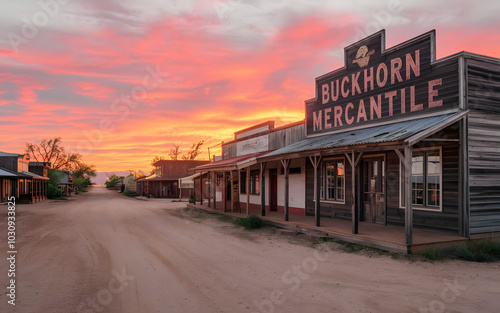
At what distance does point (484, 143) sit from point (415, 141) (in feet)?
9.43

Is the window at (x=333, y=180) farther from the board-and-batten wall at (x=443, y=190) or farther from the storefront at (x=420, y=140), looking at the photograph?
the board-and-batten wall at (x=443, y=190)

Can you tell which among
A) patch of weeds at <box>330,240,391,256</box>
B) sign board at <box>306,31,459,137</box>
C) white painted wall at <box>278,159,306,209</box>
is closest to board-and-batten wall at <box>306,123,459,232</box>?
sign board at <box>306,31,459,137</box>

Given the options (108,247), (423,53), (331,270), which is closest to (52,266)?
(108,247)

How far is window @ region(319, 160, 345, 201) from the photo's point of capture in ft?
44.7

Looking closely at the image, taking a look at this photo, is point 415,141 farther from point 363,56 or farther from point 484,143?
point 363,56

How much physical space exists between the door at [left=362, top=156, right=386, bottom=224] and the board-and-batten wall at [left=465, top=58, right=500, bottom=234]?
2.86 metres

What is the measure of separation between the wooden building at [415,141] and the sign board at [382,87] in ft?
0.10

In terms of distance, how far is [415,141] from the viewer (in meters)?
8.34

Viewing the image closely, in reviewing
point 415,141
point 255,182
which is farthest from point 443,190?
point 255,182

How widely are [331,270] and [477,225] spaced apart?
193 inches

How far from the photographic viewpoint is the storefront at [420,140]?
9.30 metres

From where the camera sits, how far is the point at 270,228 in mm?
13297

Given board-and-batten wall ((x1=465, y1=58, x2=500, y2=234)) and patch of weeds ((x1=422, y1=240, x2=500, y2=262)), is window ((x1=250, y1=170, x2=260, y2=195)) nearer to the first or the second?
board-and-batten wall ((x1=465, y1=58, x2=500, y2=234))

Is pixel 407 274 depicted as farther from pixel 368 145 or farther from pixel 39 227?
pixel 39 227
